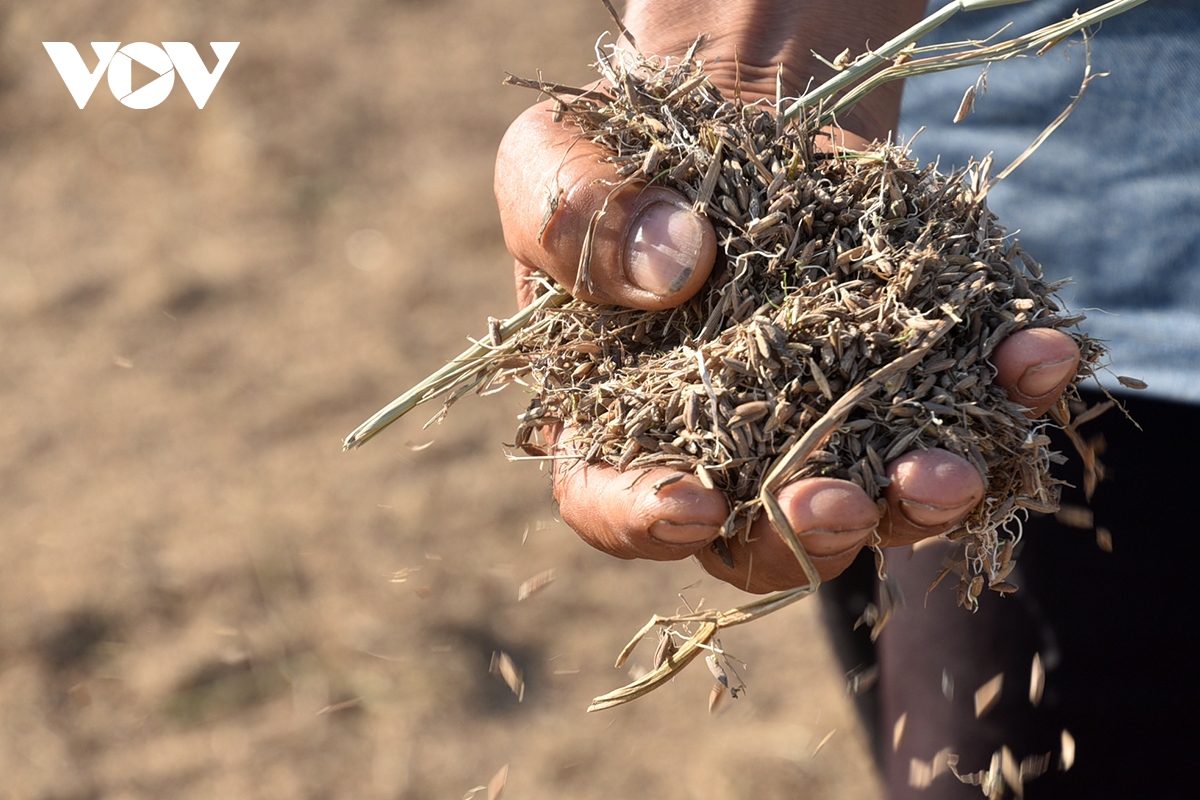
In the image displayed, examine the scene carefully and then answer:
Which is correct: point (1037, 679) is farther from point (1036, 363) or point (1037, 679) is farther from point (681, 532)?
point (681, 532)

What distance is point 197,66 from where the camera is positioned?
531 cm

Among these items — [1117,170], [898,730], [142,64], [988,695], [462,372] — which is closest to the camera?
[462,372]

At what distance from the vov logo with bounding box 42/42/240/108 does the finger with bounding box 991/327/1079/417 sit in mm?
4597

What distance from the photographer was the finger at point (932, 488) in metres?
1.44

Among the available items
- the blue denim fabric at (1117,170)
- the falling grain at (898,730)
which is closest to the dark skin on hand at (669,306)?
the blue denim fabric at (1117,170)

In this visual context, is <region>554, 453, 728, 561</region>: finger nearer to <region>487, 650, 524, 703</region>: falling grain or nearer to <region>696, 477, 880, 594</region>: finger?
<region>696, 477, 880, 594</region>: finger

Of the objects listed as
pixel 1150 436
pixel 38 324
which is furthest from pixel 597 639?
pixel 38 324

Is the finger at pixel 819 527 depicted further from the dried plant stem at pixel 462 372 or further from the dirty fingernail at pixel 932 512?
the dried plant stem at pixel 462 372

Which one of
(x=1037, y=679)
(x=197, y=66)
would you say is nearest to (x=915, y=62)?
(x=1037, y=679)

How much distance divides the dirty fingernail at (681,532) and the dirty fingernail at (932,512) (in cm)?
27

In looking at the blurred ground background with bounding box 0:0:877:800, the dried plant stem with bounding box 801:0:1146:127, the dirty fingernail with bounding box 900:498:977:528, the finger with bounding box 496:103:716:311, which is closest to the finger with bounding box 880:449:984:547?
the dirty fingernail with bounding box 900:498:977:528

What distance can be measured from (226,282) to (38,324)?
755 mm

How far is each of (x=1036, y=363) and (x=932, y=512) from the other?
0.27 metres

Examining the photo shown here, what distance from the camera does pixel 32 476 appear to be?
367 centimetres
